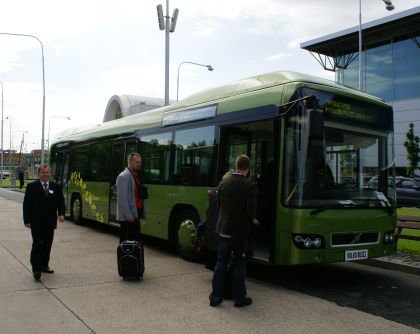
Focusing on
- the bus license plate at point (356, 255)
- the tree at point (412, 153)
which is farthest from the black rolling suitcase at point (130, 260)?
the tree at point (412, 153)

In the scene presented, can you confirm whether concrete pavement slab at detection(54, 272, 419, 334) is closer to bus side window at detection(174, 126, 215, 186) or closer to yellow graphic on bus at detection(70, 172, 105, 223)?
bus side window at detection(174, 126, 215, 186)

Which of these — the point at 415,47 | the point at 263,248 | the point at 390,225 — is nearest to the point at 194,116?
the point at 263,248

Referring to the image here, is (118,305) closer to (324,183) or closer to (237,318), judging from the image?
(237,318)

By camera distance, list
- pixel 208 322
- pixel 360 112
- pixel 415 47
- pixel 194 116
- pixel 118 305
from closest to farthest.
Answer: pixel 208 322 → pixel 118 305 → pixel 360 112 → pixel 194 116 → pixel 415 47

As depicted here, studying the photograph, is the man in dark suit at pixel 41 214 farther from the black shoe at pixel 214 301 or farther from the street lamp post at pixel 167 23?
the street lamp post at pixel 167 23

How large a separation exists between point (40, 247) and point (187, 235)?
257 centimetres

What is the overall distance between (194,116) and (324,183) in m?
3.16

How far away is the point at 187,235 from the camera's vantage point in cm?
906

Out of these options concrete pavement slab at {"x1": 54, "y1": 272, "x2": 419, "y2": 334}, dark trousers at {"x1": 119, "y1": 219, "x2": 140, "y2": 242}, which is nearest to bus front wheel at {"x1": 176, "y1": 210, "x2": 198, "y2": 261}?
dark trousers at {"x1": 119, "y1": 219, "x2": 140, "y2": 242}

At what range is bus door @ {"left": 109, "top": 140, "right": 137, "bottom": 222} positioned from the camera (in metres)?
11.9

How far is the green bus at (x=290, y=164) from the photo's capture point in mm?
6891

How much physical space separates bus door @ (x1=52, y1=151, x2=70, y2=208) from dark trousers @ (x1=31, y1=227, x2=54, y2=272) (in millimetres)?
8667

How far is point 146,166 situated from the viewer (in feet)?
35.4

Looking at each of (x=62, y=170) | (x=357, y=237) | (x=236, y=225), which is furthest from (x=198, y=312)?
(x=62, y=170)
